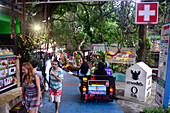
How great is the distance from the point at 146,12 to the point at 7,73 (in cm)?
669

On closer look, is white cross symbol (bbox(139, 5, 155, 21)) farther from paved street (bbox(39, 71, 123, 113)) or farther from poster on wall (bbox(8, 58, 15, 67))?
poster on wall (bbox(8, 58, 15, 67))

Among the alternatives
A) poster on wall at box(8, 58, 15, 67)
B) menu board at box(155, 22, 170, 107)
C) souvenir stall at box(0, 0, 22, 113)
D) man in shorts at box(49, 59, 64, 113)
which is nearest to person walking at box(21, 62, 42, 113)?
man in shorts at box(49, 59, 64, 113)

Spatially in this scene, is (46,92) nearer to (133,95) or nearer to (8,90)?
(8,90)

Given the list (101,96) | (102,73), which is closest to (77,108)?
(101,96)

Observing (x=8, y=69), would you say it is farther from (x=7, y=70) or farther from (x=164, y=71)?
(x=164, y=71)

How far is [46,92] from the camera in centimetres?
691

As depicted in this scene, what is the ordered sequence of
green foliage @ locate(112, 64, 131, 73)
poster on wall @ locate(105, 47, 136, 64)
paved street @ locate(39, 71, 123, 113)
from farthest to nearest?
green foliage @ locate(112, 64, 131, 73)
poster on wall @ locate(105, 47, 136, 64)
paved street @ locate(39, 71, 123, 113)

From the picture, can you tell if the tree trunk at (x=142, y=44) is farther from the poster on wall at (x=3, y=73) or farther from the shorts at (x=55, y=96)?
the poster on wall at (x=3, y=73)

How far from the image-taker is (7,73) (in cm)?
520

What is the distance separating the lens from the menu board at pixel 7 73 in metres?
4.92

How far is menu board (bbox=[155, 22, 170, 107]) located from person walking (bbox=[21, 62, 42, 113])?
160 inches

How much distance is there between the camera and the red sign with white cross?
243 inches

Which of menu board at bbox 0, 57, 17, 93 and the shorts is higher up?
menu board at bbox 0, 57, 17, 93

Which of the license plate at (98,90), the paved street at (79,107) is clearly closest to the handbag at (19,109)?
the paved street at (79,107)
